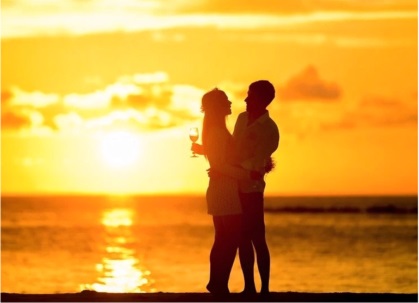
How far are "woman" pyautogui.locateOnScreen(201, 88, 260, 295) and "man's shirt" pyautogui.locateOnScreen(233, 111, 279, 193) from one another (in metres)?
0.10

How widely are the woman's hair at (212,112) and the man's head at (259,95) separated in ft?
1.19

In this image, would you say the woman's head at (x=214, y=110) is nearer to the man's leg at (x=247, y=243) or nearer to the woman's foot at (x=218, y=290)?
the man's leg at (x=247, y=243)

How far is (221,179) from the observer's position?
46.3 feet

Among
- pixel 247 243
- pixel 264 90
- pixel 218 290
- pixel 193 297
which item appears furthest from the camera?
pixel 193 297

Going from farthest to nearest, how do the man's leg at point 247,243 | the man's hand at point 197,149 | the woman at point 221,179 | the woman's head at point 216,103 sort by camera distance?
the man's leg at point 247,243, the man's hand at point 197,149, the woman at point 221,179, the woman's head at point 216,103

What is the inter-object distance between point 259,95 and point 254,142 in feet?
1.74

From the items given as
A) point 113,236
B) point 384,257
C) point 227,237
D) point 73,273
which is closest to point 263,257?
point 227,237

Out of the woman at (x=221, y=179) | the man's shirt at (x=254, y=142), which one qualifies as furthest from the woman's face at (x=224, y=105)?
the man's shirt at (x=254, y=142)

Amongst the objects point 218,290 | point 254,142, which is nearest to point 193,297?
point 218,290

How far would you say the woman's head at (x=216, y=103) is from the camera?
13672 millimetres

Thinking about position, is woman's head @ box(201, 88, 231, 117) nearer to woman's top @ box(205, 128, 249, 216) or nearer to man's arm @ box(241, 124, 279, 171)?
woman's top @ box(205, 128, 249, 216)

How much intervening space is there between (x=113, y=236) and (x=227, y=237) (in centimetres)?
7376

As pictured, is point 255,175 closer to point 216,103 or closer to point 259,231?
point 259,231

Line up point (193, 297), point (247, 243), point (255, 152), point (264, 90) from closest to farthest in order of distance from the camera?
1. point (264, 90)
2. point (255, 152)
3. point (247, 243)
4. point (193, 297)
